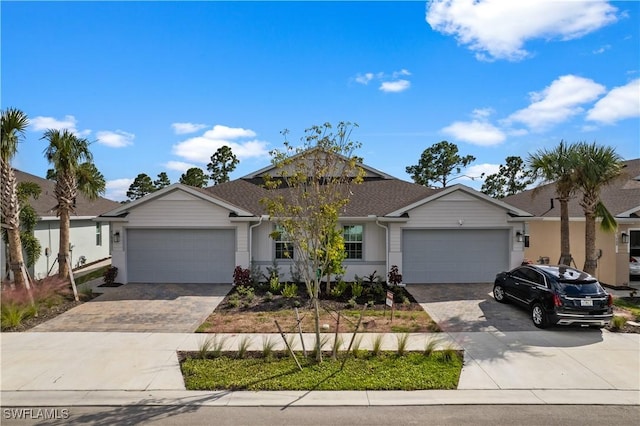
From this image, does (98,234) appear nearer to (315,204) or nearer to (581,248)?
(315,204)

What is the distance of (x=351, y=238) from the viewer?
55.9 feet

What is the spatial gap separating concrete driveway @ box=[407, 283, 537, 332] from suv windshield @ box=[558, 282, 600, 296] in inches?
52.4

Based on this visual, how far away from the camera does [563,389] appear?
705 centimetres

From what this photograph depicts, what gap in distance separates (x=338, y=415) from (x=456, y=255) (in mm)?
11926

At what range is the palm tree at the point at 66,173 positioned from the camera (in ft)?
44.8

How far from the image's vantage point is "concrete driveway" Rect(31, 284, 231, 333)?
10.7m

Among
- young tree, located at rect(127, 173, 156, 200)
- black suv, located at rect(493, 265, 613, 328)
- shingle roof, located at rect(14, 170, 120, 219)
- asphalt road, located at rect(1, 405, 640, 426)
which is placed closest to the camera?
asphalt road, located at rect(1, 405, 640, 426)

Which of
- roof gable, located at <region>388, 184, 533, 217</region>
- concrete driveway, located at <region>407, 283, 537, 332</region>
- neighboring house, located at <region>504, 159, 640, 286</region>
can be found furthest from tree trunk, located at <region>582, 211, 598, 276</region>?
concrete driveway, located at <region>407, 283, 537, 332</region>

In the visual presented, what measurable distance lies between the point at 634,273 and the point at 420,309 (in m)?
11.9

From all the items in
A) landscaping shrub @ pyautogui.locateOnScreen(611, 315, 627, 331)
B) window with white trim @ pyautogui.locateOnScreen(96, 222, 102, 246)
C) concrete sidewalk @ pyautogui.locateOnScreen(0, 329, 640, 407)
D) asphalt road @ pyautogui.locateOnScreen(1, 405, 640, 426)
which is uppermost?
window with white trim @ pyautogui.locateOnScreen(96, 222, 102, 246)

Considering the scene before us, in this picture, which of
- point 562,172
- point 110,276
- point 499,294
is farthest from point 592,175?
point 110,276

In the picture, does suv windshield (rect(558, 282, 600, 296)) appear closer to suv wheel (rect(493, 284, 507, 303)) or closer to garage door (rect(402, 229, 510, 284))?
suv wheel (rect(493, 284, 507, 303))

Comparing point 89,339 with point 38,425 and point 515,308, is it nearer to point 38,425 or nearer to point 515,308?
point 38,425

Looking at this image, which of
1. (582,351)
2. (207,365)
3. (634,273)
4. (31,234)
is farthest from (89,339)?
(634,273)
